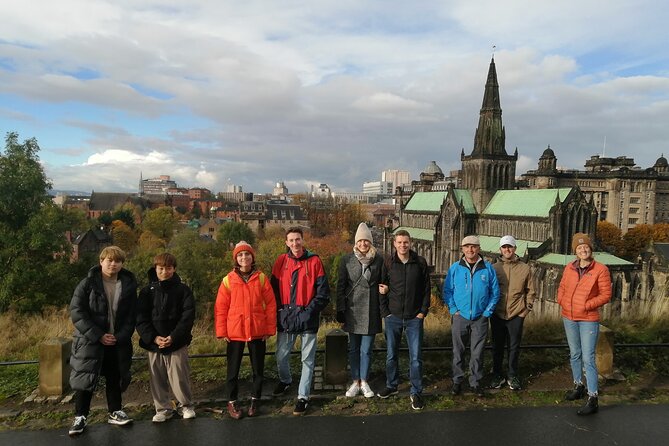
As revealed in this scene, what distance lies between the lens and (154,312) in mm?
5598

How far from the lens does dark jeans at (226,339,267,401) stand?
5.78 metres

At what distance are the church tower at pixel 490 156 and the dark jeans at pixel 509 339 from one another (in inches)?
1877

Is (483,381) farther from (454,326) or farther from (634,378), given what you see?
(634,378)

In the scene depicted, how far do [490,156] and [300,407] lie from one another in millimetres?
51233

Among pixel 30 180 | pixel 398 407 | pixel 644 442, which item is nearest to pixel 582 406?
pixel 644 442

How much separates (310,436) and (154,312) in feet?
8.11

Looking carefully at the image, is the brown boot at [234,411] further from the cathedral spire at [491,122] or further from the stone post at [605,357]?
the cathedral spire at [491,122]

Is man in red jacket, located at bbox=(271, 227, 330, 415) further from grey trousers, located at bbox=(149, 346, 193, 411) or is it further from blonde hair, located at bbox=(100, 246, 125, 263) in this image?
blonde hair, located at bbox=(100, 246, 125, 263)

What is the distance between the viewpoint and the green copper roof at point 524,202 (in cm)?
4234

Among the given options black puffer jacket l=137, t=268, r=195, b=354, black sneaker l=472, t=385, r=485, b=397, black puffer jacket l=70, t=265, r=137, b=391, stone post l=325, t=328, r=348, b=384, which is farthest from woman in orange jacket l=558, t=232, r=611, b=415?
black puffer jacket l=70, t=265, r=137, b=391

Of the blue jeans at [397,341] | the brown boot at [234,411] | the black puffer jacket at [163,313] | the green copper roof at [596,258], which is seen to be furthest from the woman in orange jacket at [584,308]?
the green copper roof at [596,258]

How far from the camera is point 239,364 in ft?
19.1

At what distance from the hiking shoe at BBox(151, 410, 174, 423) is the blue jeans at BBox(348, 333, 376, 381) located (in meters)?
2.49

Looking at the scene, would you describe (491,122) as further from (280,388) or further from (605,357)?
(280,388)
